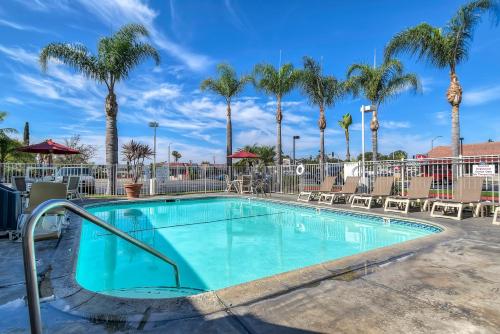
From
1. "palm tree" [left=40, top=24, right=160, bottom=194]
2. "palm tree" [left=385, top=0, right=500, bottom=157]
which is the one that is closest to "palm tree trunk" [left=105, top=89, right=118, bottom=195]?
"palm tree" [left=40, top=24, right=160, bottom=194]

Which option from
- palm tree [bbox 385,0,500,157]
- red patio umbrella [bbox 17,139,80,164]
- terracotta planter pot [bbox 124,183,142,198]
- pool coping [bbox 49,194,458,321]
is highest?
palm tree [bbox 385,0,500,157]

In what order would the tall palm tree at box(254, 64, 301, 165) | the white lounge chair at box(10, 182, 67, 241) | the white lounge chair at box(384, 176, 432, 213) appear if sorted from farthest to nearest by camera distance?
the tall palm tree at box(254, 64, 301, 165)
the white lounge chair at box(384, 176, 432, 213)
the white lounge chair at box(10, 182, 67, 241)

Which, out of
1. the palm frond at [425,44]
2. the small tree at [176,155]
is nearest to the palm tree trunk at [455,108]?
the palm frond at [425,44]

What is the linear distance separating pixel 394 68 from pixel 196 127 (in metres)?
23.4

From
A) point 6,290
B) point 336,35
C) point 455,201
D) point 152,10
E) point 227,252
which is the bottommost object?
point 227,252

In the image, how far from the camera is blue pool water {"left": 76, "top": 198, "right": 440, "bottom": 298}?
14.8ft

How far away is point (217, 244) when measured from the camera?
Result: 6.52 meters

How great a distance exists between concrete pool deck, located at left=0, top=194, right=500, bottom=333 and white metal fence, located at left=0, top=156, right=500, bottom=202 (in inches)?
228

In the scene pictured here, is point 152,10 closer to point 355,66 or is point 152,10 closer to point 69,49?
point 69,49

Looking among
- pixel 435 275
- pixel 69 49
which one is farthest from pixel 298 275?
pixel 69 49

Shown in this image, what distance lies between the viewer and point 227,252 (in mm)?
5938

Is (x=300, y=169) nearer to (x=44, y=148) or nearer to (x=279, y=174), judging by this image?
(x=279, y=174)

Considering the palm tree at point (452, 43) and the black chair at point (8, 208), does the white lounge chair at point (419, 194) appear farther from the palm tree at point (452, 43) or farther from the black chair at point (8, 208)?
the black chair at point (8, 208)

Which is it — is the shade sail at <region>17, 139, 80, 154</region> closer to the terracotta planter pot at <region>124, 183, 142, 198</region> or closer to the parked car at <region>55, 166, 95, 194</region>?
the parked car at <region>55, 166, 95, 194</region>
